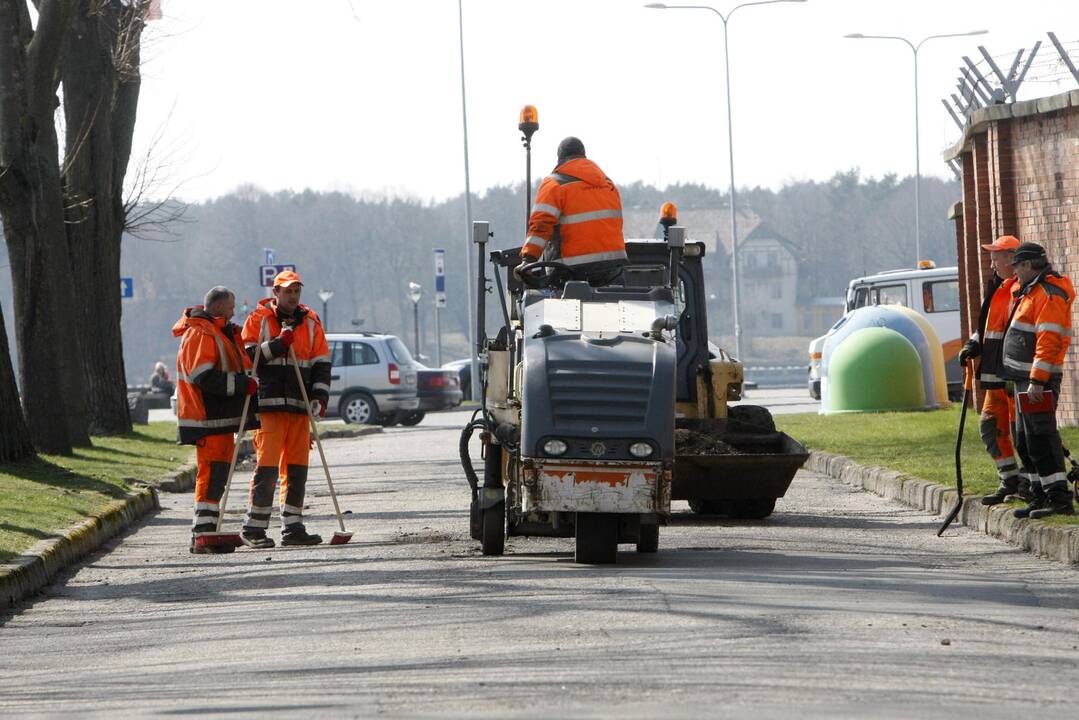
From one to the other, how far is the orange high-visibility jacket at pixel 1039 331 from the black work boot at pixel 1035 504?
0.76m

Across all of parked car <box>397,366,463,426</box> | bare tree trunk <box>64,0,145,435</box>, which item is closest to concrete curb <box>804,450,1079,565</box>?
bare tree trunk <box>64,0,145,435</box>

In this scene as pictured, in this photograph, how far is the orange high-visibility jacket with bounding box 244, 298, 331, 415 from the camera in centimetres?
1259

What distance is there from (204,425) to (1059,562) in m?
5.77

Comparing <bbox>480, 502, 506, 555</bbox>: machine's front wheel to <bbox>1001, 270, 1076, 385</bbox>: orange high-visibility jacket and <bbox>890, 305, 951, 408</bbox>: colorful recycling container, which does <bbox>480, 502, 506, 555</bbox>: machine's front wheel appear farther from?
<bbox>890, 305, 951, 408</bbox>: colorful recycling container

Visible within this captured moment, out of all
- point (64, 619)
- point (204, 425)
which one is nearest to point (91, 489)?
point (204, 425)

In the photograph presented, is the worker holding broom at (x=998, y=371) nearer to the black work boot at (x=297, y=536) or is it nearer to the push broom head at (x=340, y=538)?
the push broom head at (x=340, y=538)

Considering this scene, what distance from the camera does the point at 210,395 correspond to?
12.8 m

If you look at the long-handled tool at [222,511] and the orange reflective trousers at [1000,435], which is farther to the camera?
the orange reflective trousers at [1000,435]

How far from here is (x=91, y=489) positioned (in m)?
16.5

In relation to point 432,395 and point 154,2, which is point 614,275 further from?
point 432,395

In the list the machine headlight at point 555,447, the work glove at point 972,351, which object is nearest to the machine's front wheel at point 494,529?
the machine headlight at point 555,447

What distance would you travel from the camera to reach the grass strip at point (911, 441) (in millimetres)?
15273

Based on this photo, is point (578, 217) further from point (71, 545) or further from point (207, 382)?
point (71, 545)

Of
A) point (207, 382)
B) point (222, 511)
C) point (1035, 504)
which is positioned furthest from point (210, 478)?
point (1035, 504)
